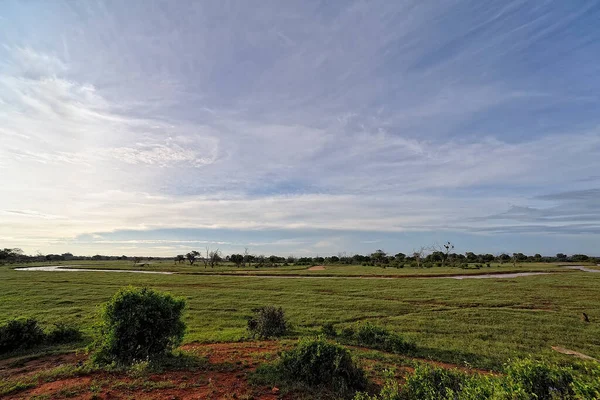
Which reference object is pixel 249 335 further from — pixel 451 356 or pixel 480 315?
pixel 480 315

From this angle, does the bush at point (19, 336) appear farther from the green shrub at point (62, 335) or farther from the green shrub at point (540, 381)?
the green shrub at point (540, 381)

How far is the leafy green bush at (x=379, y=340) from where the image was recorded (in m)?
11.6

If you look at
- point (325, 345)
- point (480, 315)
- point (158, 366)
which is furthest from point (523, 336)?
point (158, 366)

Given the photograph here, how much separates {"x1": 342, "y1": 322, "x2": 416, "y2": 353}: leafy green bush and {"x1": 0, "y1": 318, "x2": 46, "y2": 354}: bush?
14.0m

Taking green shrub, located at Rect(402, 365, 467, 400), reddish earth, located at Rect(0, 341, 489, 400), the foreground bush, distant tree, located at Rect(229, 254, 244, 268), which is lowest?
reddish earth, located at Rect(0, 341, 489, 400)

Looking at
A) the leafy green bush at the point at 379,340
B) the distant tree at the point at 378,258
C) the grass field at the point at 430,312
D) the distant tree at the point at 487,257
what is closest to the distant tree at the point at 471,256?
the distant tree at the point at 487,257

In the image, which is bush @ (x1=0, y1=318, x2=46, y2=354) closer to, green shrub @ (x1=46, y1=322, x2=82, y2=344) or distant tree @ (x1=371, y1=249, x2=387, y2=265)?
green shrub @ (x1=46, y1=322, x2=82, y2=344)

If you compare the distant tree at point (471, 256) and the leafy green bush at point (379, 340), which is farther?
the distant tree at point (471, 256)

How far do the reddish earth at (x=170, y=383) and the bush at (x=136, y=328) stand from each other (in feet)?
2.39

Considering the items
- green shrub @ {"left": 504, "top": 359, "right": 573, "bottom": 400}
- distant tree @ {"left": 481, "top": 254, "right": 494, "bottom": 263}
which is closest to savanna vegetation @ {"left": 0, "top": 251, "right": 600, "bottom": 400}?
green shrub @ {"left": 504, "top": 359, "right": 573, "bottom": 400}

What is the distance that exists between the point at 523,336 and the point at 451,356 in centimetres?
635

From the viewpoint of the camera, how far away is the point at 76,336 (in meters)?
14.2

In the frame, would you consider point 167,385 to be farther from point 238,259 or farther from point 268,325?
point 238,259

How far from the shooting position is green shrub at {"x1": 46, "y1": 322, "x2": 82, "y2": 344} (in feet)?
44.6
